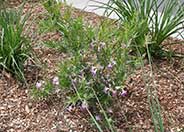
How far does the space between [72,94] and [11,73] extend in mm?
638

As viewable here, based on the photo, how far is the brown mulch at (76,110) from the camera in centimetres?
314

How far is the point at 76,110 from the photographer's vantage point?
326cm

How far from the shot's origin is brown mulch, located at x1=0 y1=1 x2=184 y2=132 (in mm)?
→ 3145

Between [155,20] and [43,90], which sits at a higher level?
[155,20]

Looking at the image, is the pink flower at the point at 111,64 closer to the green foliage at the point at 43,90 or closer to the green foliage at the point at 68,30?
the green foliage at the point at 68,30

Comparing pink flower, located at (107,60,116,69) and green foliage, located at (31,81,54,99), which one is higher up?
pink flower, located at (107,60,116,69)

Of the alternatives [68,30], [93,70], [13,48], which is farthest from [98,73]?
[13,48]

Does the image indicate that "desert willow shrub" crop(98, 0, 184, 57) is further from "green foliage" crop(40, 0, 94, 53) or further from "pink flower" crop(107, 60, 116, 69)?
"pink flower" crop(107, 60, 116, 69)

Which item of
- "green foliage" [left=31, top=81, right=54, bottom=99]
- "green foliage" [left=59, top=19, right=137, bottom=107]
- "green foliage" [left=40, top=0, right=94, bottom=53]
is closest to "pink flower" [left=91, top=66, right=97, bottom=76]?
"green foliage" [left=59, top=19, right=137, bottom=107]

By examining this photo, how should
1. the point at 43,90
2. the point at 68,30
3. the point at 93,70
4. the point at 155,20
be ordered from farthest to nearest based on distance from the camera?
the point at 155,20
the point at 68,30
the point at 43,90
the point at 93,70

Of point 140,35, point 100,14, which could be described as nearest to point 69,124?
point 140,35

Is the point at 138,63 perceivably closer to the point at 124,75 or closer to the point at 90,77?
the point at 124,75

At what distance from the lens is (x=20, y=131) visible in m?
3.12

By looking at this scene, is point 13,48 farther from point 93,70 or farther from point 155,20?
point 155,20
